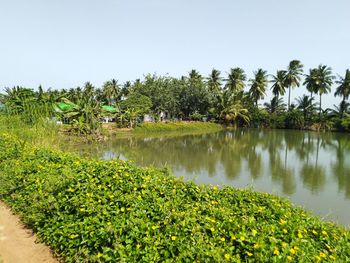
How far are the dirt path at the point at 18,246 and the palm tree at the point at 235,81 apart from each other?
1739 inches

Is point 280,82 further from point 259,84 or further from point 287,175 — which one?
point 287,175

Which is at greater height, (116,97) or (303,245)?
(116,97)

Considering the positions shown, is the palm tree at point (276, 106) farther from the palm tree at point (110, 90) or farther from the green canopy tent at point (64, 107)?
the green canopy tent at point (64, 107)

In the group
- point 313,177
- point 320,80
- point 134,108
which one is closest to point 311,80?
point 320,80

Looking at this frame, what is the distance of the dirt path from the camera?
11.0ft

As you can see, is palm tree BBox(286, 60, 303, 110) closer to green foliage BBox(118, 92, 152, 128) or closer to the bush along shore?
green foliage BBox(118, 92, 152, 128)

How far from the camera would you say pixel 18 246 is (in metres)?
3.62

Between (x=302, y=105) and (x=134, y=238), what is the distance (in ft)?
150

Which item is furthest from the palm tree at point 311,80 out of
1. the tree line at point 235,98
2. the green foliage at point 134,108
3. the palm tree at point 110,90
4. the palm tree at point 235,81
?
the palm tree at point 110,90

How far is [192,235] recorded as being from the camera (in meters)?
2.95

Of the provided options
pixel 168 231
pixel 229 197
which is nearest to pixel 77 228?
pixel 168 231

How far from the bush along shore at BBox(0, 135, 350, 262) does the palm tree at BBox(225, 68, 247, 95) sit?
4359 cm

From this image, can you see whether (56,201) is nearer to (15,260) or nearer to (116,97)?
(15,260)

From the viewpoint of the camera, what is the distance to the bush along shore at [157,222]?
275 centimetres
